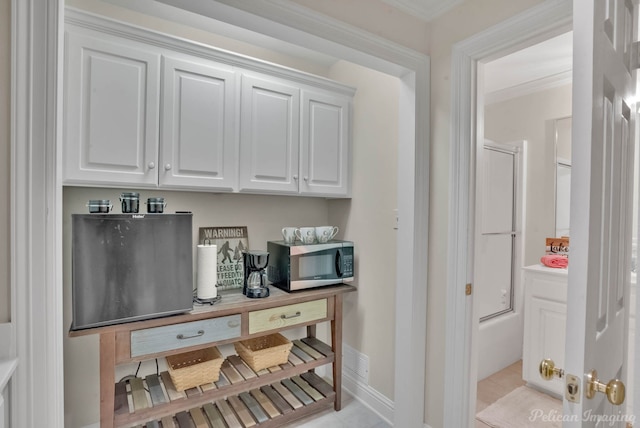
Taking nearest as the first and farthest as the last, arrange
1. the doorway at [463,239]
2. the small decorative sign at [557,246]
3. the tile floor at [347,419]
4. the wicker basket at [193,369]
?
the doorway at [463,239] < the wicker basket at [193,369] < the tile floor at [347,419] < the small decorative sign at [557,246]

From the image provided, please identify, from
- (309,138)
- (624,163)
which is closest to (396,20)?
(309,138)

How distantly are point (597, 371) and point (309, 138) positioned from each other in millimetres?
1862

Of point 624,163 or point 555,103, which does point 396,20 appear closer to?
point 624,163

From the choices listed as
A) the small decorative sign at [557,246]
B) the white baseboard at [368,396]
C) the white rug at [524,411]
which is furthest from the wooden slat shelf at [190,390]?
the small decorative sign at [557,246]

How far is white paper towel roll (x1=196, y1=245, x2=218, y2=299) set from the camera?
1.83 metres

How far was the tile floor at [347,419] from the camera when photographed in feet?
6.73

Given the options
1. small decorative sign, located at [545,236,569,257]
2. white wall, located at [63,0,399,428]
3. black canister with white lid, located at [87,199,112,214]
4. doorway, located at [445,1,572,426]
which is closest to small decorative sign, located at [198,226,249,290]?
white wall, located at [63,0,399,428]

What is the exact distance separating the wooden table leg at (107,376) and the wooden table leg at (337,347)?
4.14ft

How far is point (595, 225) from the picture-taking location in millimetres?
712

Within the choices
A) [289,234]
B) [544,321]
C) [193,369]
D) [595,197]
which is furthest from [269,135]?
[544,321]

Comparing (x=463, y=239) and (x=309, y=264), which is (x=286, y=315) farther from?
(x=463, y=239)

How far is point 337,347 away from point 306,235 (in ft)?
2.56

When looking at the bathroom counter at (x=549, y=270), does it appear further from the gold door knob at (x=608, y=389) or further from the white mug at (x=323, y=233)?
the gold door knob at (x=608, y=389)

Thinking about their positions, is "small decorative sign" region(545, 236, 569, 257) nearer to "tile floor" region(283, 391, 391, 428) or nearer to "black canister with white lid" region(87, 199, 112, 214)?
"tile floor" region(283, 391, 391, 428)
